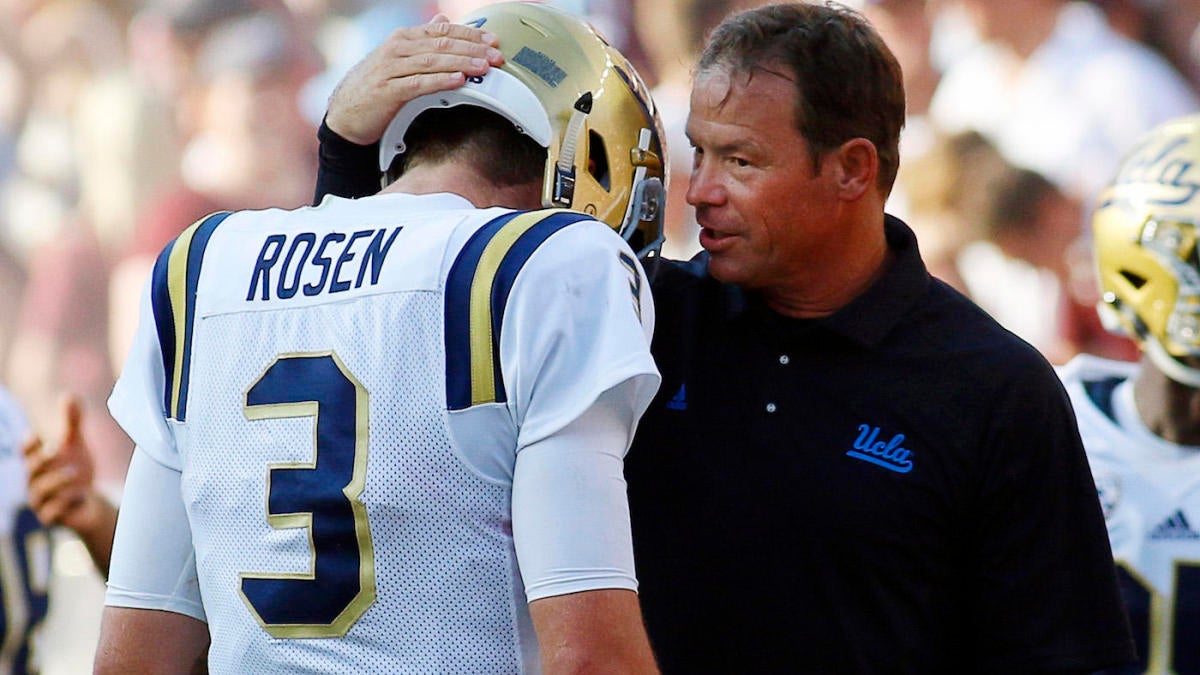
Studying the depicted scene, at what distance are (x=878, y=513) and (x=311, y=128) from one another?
163 inches

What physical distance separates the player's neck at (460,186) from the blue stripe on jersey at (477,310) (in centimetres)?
20

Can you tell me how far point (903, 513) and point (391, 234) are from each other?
2.68 ft

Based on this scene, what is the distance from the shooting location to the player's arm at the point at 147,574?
1.62m

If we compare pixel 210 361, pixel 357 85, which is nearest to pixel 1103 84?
pixel 357 85

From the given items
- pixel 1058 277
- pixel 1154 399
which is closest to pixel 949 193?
pixel 1058 277

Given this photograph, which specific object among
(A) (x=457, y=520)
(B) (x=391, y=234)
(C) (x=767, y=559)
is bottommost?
(C) (x=767, y=559)

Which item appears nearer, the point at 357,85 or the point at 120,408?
the point at 120,408

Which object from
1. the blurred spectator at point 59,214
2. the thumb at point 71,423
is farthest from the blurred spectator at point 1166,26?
the blurred spectator at point 59,214

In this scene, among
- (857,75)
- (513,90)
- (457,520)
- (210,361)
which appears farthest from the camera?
(857,75)

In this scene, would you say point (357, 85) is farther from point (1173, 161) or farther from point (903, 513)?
point (1173, 161)

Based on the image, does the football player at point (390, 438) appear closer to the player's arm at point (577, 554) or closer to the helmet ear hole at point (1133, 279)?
the player's arm at point (577, 554)

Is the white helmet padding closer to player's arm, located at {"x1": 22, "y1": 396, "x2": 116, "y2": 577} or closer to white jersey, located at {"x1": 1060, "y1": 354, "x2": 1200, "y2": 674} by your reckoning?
player's arm, located at {"x1": 22, "y1": 396, "x2": 116, "y2": 577}

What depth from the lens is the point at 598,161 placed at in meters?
1.87

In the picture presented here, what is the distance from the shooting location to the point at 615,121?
6.17 ft
